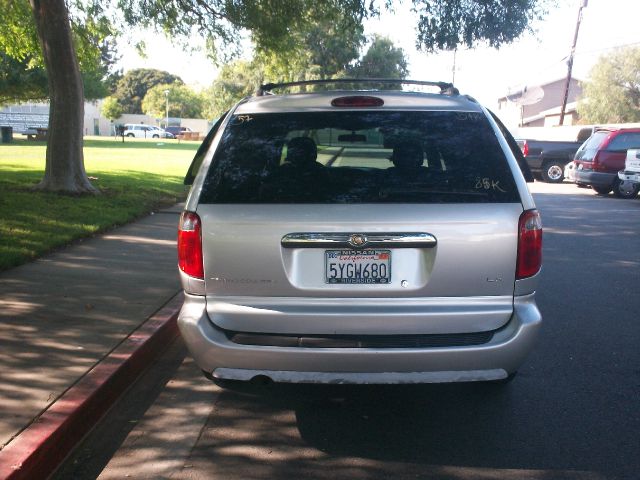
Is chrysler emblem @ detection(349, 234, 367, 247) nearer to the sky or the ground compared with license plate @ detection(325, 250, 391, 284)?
nearer to the sky

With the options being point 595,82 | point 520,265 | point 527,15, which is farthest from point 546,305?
point 595,82

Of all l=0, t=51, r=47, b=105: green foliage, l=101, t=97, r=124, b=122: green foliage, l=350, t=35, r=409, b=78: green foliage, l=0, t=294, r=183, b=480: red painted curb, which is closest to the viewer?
l=0, t=294, r=183, b=480: red painted curb

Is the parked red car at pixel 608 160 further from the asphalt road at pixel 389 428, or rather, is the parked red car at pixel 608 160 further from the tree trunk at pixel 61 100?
the asphalt road at pixel 389 428

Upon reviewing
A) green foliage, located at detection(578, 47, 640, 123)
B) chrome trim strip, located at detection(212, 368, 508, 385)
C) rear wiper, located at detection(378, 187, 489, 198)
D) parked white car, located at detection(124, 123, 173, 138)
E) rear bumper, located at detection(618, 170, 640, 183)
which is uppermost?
green foliage, located at detection(578, 47, 640, 123)

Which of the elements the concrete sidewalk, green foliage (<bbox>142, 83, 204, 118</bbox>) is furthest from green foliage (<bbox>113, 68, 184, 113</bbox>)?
the concrete sidewalk

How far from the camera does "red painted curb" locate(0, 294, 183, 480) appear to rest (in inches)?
134

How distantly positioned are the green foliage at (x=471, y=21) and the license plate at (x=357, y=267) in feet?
35.7

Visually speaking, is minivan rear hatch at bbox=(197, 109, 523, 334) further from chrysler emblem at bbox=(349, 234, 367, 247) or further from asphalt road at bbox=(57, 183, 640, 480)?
asphalt road at bbox=(57, 183, 640, 480)

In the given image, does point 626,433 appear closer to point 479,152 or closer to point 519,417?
point 519,417

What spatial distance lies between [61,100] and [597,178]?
13737mm

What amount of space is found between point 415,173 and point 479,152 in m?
0.38

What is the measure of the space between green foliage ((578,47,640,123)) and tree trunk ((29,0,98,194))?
44.5m

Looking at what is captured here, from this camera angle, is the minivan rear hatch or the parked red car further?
the parked red car

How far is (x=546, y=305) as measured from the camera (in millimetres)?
7000
